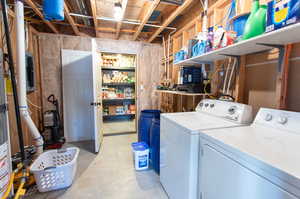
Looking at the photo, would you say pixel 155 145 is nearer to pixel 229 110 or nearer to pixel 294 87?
pixel 229 110

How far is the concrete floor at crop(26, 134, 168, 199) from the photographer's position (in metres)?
1.67

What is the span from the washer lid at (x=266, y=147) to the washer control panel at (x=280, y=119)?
0.04 meters

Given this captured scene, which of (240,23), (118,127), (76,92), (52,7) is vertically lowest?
(118,127)

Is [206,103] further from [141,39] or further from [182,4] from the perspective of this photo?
[141,39]

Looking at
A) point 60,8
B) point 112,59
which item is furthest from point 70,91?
point 60,8

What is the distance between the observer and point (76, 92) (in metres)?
3.22

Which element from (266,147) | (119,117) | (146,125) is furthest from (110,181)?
(119,117)

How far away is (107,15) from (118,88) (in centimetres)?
188

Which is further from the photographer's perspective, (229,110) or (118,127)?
(118,127)

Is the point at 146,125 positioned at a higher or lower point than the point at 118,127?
higher

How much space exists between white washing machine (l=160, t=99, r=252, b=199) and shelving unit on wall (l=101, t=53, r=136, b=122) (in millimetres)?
2550

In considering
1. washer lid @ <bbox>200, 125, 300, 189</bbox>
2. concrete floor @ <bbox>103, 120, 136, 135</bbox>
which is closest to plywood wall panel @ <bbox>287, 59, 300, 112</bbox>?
washer lid @ <bbox>200, 125, 300, 189</bbox>

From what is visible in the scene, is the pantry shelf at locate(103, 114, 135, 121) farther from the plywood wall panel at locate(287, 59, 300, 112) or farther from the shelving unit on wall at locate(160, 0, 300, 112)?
the plywood wall panel at locate(287, 59, 300, 112)

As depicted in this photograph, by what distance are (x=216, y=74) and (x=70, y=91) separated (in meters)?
2.94
